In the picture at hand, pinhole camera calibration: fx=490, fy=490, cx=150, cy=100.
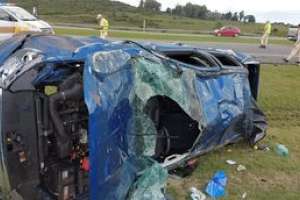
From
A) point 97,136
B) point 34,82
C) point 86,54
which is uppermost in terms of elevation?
point 86,54

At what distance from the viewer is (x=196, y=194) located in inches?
200

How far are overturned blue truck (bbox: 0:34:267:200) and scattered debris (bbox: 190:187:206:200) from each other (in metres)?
0.74

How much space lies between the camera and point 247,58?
6664 millimetres

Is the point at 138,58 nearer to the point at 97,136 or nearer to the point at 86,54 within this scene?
the point at 86,54

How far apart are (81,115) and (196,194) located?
1633mm

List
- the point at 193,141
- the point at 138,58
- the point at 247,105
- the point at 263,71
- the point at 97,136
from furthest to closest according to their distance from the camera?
the point at 263,71 → the point at 247,105 → the point at 193,141 → the point at 138,58 → the point at 97,136

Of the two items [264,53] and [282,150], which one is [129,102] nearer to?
[282,150]

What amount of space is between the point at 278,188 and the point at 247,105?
1174 mm

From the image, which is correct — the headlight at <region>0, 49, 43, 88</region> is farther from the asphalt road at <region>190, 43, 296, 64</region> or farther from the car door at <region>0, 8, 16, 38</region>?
the car door at <region>0, 8, 16, 38</region>

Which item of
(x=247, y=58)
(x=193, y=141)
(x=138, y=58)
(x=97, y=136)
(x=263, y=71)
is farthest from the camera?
(x=263, y=71)

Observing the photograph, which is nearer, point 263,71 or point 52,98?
point 52,98

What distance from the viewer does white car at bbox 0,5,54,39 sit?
1817 centimetres

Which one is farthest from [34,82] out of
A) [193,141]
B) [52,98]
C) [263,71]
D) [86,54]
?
[263,71]

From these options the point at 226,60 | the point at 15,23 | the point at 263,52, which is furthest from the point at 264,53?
the point at 226,60
